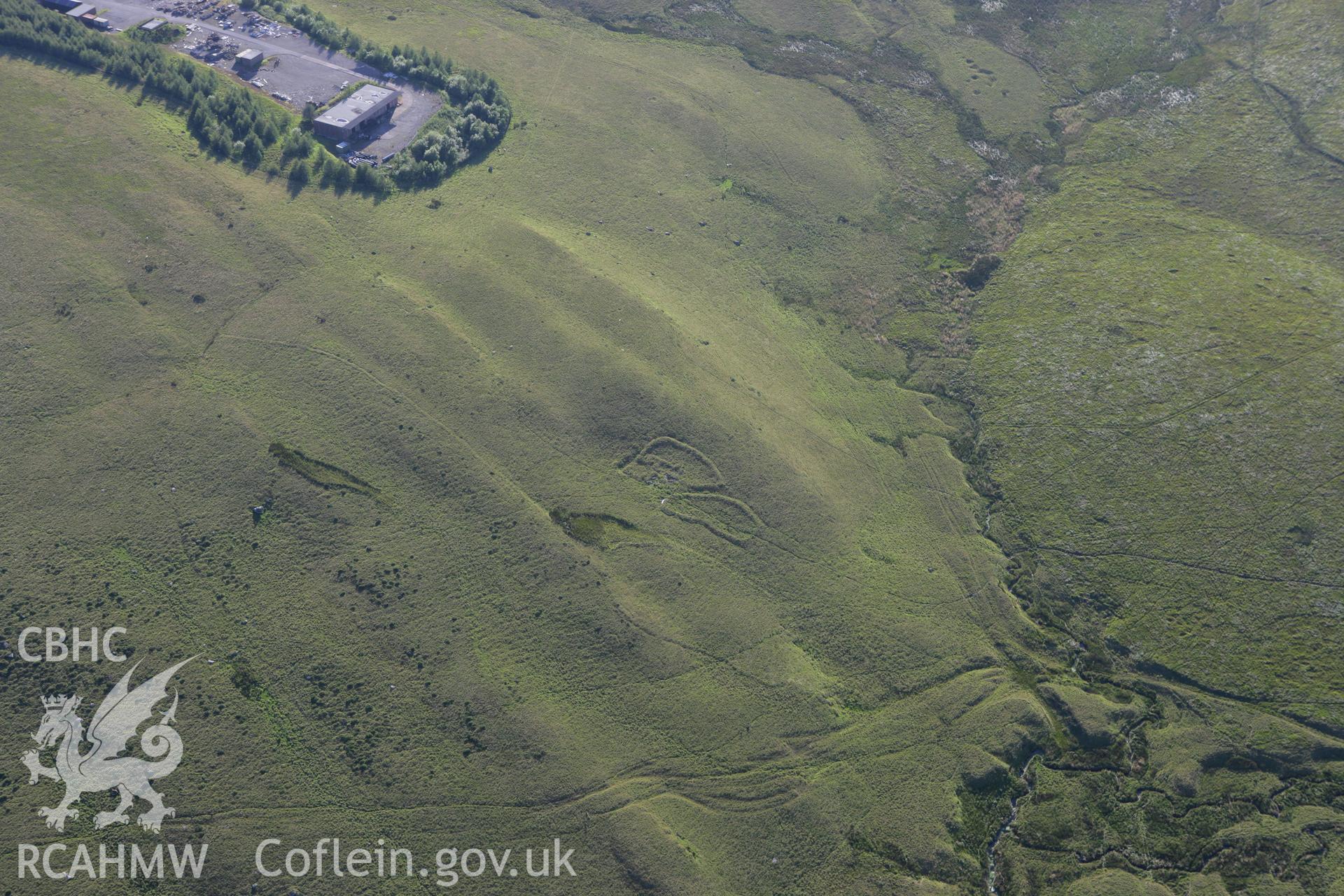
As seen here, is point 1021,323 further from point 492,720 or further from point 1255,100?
point 492,720

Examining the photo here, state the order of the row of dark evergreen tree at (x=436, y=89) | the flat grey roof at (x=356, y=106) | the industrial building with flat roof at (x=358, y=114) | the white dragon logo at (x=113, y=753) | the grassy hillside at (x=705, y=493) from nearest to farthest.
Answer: the white dragon logo at (x=113, y=753) < the grassy hillside at (x=705, y=493) < the row of dark evergreen tree at (x=436, y=89) < the industrial building with flat roof at (x=358, y=114) < the flat grey roof at (x=356, y=106)

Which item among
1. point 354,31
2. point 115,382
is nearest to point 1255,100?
point 354,31

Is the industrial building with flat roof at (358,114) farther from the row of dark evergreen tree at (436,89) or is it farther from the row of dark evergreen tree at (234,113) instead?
the row of dark evergreen tree at (436,89)

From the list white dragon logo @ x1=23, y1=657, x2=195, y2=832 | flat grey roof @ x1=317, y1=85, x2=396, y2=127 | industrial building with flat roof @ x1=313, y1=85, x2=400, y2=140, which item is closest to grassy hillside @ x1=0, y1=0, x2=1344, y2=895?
white dragon logo @ x1=23, y1=657, x2=195, y2=832

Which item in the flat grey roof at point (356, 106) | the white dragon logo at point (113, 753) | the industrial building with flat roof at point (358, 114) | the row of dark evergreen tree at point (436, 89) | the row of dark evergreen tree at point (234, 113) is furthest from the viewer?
the flat grey roof at point (356, 106)

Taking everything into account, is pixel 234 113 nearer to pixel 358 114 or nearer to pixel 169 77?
pixel 169 77

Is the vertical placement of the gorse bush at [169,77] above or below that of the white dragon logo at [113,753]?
above

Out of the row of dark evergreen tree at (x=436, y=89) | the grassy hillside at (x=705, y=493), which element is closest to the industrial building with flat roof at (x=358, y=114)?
the row of dark evergreen tree at (x=436, y=89)
